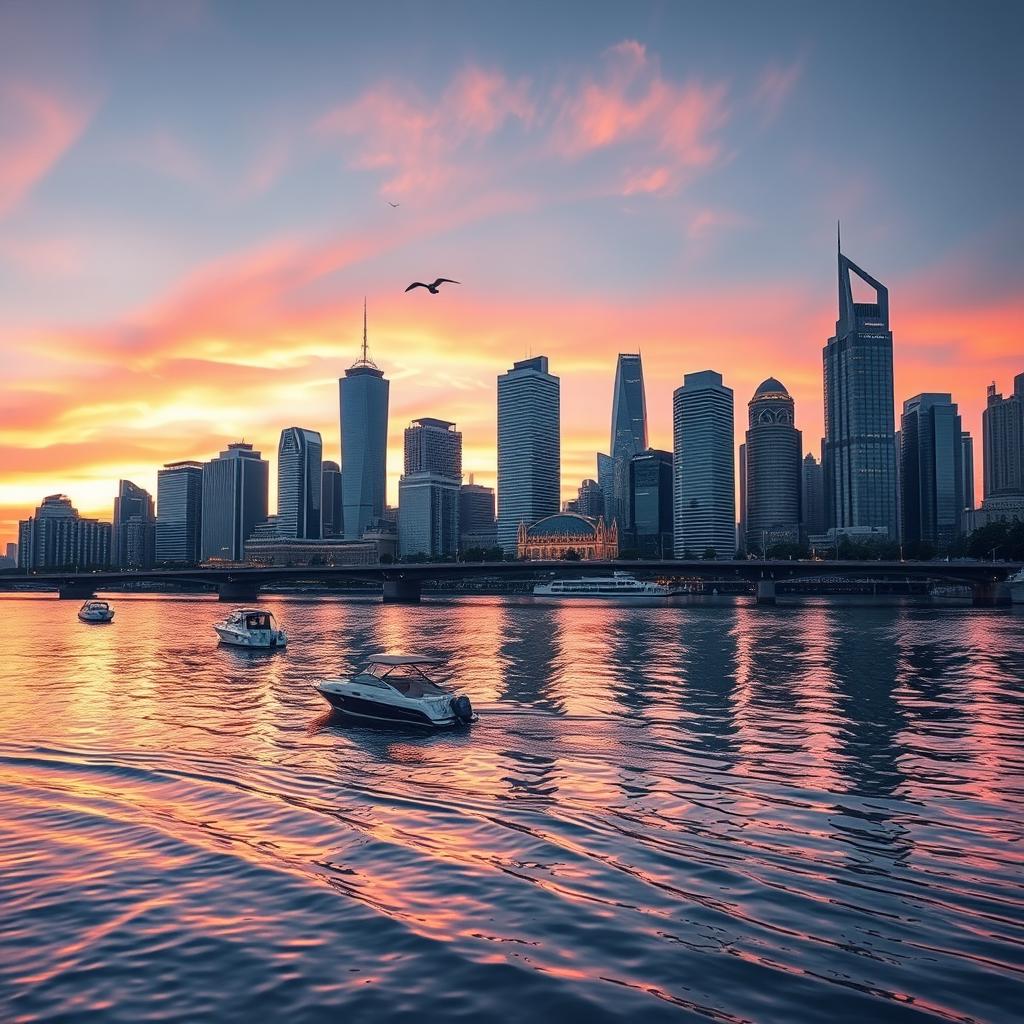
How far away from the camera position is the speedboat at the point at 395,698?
42.1 m

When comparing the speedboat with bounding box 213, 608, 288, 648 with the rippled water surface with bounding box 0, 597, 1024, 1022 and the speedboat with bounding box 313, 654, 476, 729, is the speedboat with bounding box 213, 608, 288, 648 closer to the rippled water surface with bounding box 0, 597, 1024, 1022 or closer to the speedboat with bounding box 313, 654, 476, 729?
the rippled water surface with bounding box 0, 597, 1024, 1022

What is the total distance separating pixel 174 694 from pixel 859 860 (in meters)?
46.2

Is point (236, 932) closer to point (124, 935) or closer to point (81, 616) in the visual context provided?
point (124, 935)

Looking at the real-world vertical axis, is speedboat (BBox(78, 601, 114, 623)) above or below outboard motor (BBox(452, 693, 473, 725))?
below

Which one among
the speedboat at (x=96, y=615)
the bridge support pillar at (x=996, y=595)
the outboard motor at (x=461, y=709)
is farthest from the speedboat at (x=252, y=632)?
the bridge support pillar at (x=996, y=595)

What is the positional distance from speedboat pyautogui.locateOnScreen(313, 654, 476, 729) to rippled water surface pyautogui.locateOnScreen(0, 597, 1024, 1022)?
1.59 metres

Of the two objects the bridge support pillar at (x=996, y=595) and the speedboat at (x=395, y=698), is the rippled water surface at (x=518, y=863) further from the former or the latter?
the bridge support pillar at (x=996, y=595)

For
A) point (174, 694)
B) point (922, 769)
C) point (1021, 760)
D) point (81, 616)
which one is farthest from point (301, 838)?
point (81, 616)

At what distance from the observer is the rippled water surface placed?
15.5 m

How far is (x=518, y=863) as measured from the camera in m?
22.1

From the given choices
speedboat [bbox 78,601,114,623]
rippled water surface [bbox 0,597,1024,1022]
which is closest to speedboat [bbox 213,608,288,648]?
rippled water surface [bbox 0,597,1024,1022]

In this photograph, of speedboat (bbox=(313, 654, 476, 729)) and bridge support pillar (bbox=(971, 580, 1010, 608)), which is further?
bridge support pillar (bbox=(971, 580, 1010, 608))

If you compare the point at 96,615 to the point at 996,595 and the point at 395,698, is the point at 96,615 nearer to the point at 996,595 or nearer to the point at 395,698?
the point at 395,698

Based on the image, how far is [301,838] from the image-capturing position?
2412 centimetres
